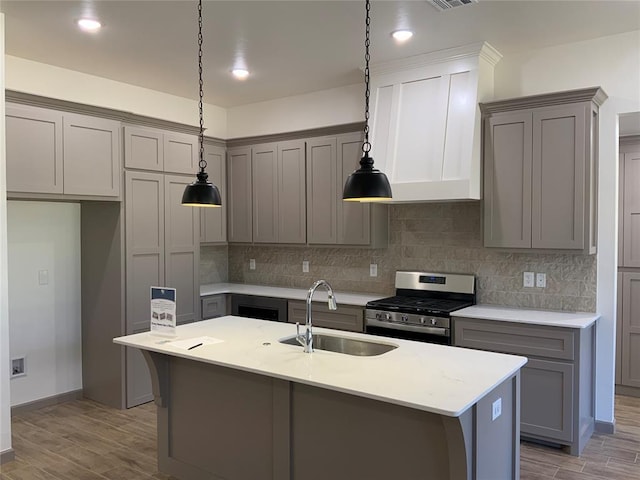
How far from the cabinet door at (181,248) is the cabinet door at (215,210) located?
0.42 meters

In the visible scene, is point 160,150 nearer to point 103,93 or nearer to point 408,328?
point 103,93

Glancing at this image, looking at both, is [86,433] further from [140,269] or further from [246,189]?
[246,189]

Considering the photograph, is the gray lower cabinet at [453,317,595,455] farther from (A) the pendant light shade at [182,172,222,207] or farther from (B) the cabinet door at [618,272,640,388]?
(A) the pendant light shade at [182,172,222,207]

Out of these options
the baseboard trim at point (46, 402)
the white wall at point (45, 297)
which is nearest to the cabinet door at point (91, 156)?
the white wall at point (45, 297)

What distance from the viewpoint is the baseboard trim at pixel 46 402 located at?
446 centimetres

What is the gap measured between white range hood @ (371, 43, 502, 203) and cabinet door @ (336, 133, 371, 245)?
15.0 inches

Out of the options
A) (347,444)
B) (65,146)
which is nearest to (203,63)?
(65,146)

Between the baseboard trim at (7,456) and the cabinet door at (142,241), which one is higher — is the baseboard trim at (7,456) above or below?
below

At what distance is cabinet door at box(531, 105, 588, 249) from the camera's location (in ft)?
12.2

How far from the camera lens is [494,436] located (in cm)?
246

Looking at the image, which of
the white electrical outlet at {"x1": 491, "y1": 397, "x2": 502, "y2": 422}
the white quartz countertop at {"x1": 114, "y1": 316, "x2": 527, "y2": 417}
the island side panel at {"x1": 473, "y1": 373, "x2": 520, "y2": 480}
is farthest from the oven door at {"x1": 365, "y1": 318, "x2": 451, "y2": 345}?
the white electrical outlet at {"x1": 491, "y1": 397, "x2": 502, "y2": 422}

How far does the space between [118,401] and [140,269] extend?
1131mm

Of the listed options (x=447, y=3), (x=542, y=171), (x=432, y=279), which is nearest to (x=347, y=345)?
(x=432, y=279)

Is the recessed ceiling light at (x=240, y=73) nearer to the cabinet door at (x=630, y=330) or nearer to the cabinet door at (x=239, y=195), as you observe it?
the cabinet door at (x=239, y=195)
